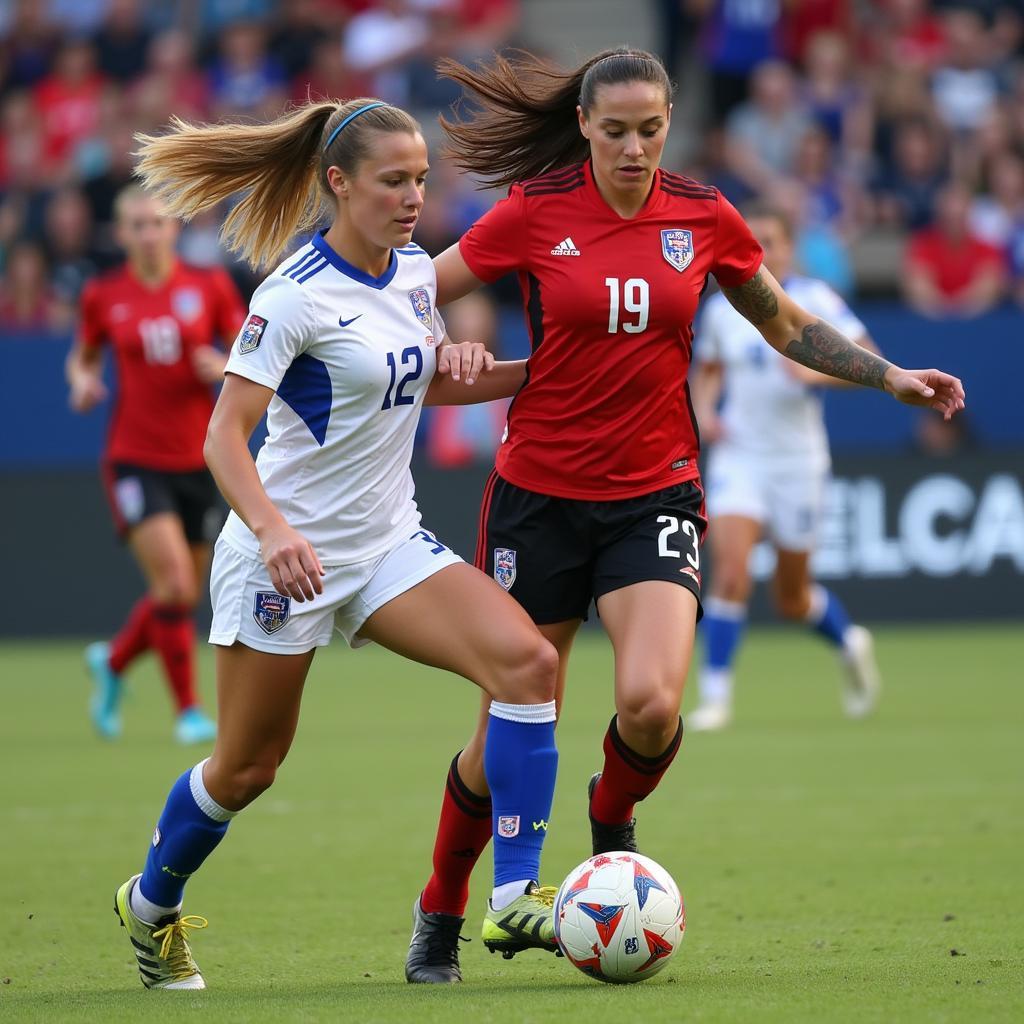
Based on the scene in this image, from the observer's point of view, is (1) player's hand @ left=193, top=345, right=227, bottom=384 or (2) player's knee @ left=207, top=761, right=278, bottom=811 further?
(1) player's hand @ left=193, top=345, right=227, bottom=384

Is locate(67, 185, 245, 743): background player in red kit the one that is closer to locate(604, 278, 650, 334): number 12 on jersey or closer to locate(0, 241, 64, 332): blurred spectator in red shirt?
locate(604, 278, 650, 334): number 12 on jersey

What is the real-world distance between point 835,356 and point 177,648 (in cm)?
558

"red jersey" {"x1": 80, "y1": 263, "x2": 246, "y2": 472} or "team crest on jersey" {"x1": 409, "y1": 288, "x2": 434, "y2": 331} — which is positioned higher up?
"team crest on jersey" {"x1": 409, "y1": 288, "x2": 434, "y2": 331}

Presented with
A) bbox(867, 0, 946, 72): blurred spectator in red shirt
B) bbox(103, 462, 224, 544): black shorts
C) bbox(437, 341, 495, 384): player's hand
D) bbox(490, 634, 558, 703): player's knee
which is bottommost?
bbox(103, 462, 224, 544): black shorts

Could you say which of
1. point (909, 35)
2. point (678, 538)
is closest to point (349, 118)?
point (678, 538)

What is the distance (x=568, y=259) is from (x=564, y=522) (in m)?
0.76

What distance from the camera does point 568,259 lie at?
5.59 metres

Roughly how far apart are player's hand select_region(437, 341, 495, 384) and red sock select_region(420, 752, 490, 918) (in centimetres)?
114

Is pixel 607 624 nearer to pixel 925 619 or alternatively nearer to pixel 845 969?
pixel 845 969

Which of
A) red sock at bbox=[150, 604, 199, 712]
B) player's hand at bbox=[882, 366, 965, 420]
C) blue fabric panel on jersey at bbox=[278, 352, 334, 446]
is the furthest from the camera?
red sock at bbox=[150, 604, 199, 712]

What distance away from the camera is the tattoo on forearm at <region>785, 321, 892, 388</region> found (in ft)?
19.1

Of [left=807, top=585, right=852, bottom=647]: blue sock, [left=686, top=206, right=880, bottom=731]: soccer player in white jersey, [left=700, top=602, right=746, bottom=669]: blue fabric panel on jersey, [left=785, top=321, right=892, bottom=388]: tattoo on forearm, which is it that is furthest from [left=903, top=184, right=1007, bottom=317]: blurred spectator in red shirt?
[left=785, top=321, right=892, bottom=388]: tattoo on forearm

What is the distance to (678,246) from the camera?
5.61 m

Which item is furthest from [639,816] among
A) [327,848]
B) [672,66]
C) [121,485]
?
[672,66]
